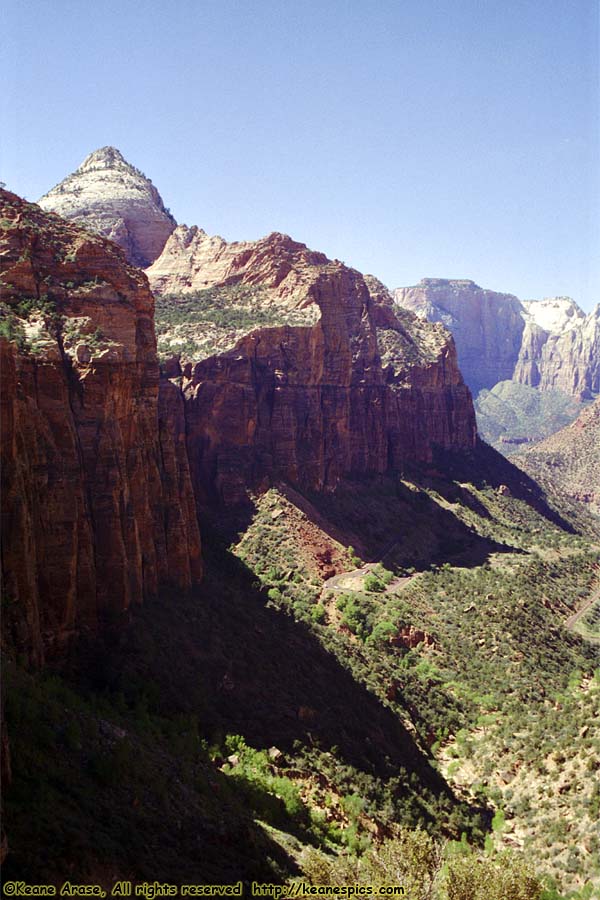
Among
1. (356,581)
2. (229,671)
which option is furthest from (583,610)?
(229,671)

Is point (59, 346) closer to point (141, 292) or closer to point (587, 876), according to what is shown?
point (141, 292)

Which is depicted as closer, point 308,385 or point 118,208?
point 308,385

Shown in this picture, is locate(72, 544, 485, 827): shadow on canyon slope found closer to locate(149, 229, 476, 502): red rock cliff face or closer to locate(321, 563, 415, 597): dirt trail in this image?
locate(321, 563, 415, 597): dirt trail

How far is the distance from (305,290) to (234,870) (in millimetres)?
73159

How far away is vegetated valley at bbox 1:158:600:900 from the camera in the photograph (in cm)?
2439

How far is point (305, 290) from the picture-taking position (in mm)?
89375

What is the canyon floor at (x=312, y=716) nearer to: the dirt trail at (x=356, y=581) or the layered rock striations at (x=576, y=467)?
the dirt trail at (x=356, y=581)

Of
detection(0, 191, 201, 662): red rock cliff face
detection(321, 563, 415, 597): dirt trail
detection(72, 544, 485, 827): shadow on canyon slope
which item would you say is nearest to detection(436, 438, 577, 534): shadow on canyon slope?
detection(321, 563, 415, 597): dirt trail

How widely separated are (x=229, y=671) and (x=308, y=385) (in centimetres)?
4873

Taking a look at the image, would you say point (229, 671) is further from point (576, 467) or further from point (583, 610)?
point (576, 467)

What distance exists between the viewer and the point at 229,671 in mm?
41469

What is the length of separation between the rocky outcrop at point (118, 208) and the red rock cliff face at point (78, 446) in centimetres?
7478

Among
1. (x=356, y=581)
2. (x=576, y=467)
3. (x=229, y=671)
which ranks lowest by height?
(x=229, y=671)

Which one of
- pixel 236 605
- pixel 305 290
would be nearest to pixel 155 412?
pixel 236 605
